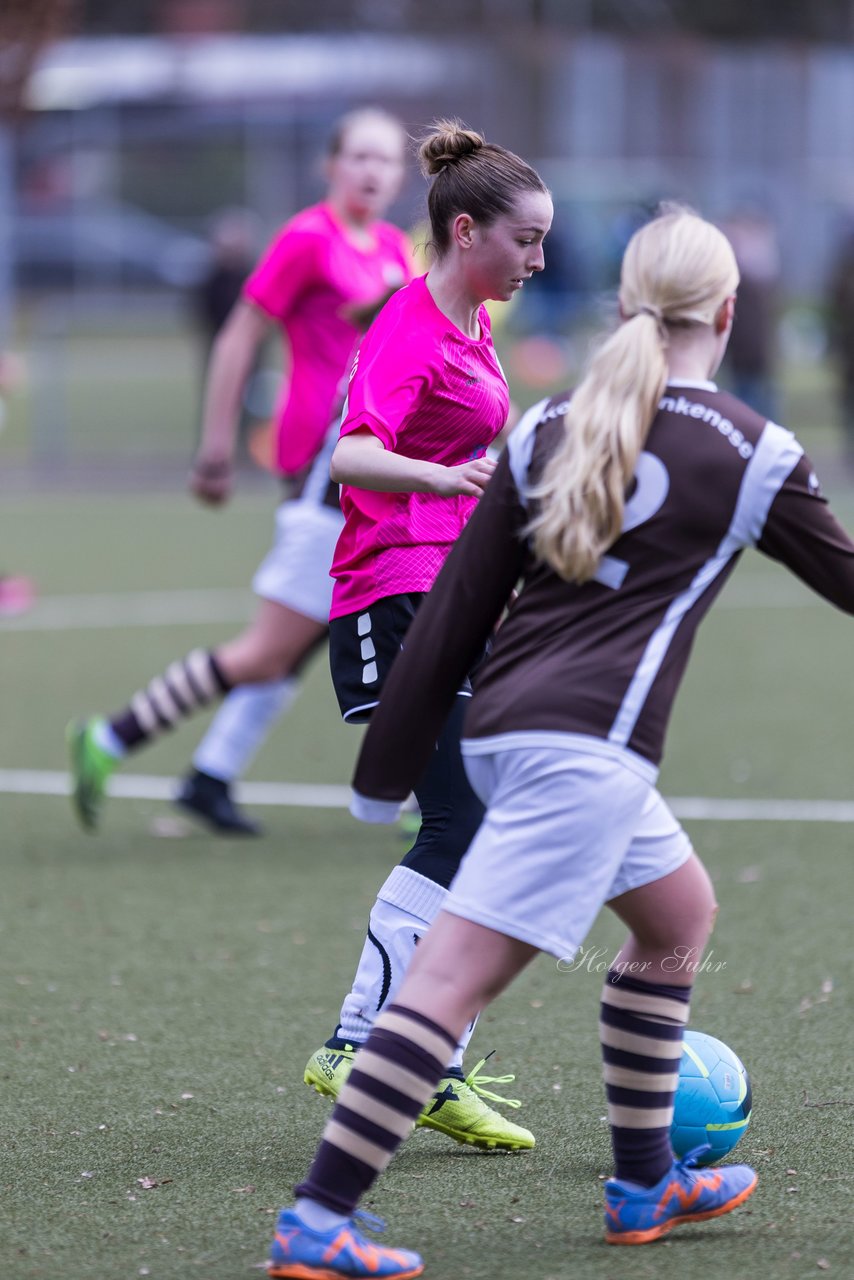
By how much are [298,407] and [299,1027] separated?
86.2 inches

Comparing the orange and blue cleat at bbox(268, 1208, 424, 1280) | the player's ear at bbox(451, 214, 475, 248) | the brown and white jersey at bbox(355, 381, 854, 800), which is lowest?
the orange and blue cleat at bbox(268, 1208, 424, 1280)

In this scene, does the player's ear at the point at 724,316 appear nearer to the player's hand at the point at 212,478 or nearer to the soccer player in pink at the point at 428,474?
the soccer player in pink at the point at 428,474

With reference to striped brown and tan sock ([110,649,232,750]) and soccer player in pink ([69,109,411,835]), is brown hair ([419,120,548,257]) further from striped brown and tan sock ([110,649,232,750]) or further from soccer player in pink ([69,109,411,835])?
striped brown and tan sock ([110,649,232,750])

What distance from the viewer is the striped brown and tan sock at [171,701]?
6.55 meters

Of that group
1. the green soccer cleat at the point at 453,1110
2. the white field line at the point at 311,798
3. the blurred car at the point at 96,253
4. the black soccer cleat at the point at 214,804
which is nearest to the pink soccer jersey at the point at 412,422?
the green soccer cleat at the point at 453,1110

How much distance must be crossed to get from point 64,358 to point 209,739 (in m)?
15.2

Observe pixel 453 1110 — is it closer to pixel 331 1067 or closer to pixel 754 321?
pixel 331 1067

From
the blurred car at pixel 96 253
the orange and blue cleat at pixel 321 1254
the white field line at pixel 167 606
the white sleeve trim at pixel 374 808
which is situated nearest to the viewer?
the orange and blue cleat at pixel 321 1254

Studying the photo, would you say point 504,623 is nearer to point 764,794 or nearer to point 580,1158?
point 580,1158

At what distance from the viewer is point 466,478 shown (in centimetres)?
350

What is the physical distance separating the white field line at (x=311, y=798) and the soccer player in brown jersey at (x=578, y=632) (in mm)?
3689

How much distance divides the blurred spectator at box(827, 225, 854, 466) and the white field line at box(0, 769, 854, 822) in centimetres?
1329

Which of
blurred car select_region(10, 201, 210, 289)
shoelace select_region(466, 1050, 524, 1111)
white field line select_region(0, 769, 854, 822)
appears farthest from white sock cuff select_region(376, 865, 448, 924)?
blurred car select_region(10, 201, 210, 289)

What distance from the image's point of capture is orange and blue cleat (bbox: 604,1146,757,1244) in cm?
343
